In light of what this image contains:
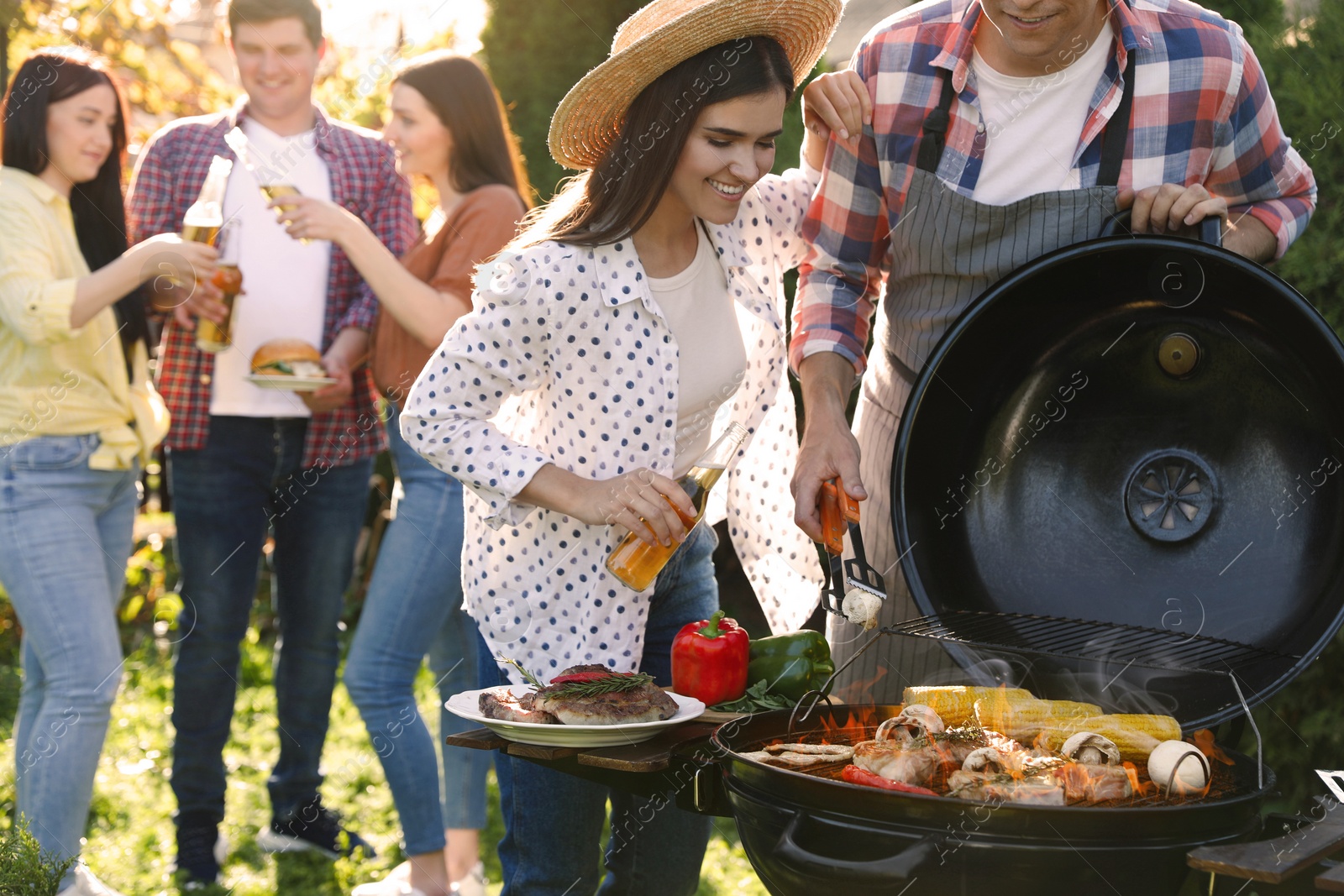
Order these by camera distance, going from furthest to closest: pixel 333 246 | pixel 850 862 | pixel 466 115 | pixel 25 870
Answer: pixel 333 246 < pixel 466 115 < pixel 25 870 < pixel 850 862

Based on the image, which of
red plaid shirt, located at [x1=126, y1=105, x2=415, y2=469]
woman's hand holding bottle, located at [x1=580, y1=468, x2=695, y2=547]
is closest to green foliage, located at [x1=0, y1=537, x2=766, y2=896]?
red plaid shirt, located at [x1=126, y1=105, x2=415, y2=469]

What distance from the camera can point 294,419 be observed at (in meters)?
3.81

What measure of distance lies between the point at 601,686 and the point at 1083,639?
79 cm

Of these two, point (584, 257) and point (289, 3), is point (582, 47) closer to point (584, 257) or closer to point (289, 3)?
point (289, 3)

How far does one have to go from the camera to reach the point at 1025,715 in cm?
197

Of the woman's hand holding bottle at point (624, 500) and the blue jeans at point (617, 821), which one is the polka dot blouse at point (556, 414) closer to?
the woman's hand holding bottle at point (624, 500)

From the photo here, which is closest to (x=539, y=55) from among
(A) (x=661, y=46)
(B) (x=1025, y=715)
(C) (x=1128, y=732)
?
(A) (x=661, y=46)

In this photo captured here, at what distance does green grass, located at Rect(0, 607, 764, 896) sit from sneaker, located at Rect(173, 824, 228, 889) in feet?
0.17

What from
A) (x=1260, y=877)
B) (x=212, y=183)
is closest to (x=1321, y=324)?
(x=1260, y=877)

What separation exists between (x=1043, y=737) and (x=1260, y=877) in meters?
0.45

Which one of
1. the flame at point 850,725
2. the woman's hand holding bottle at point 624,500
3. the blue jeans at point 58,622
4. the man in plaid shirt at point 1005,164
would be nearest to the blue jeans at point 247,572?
the blue jeans at point 58,622

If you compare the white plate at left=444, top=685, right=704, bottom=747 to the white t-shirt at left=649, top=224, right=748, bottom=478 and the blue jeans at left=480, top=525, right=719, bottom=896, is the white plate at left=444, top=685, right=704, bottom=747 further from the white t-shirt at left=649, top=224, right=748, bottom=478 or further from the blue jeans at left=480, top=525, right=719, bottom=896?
the white t-shirt at left=649, top=224, right=748, bottom=478

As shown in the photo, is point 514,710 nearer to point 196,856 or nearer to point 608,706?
point 608,706

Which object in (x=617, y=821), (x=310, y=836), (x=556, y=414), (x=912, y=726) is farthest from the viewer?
(x=310, y=836)
